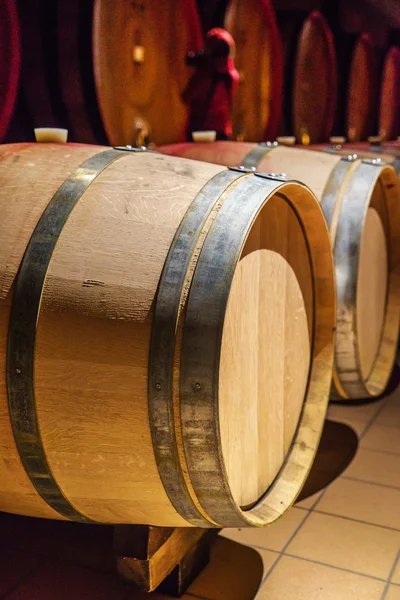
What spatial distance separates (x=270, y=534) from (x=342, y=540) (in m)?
0.23

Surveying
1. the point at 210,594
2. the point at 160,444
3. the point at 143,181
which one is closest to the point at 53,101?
the point at 143,181

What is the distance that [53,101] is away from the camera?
95.3 inches

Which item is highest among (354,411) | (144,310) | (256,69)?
(256,69)

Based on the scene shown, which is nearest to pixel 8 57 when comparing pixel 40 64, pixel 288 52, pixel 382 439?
pixel 40 64

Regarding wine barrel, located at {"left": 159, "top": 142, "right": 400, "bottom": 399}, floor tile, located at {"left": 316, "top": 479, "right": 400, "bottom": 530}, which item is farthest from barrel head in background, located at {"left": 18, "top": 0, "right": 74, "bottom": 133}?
floor tile, located at {"left": 316, "top": 479, "right": 400, "bottom": 530}

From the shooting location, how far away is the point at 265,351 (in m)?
1.92

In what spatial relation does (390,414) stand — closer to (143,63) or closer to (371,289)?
(371,289)

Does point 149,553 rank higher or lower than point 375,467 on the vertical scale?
higher

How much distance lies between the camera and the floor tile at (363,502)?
2.38 meters

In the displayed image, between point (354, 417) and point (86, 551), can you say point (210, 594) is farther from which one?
point (354, 417)

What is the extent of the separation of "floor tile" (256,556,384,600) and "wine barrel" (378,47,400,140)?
5174 mm

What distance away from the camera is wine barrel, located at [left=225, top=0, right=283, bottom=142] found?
372 centimetres

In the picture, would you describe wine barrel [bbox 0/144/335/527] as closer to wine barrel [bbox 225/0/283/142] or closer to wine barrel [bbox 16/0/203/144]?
wine barrel [bbox 16/0/203/144]

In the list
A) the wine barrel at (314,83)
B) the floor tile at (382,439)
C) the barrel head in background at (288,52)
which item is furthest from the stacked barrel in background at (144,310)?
the wine barrel at (314,83)
